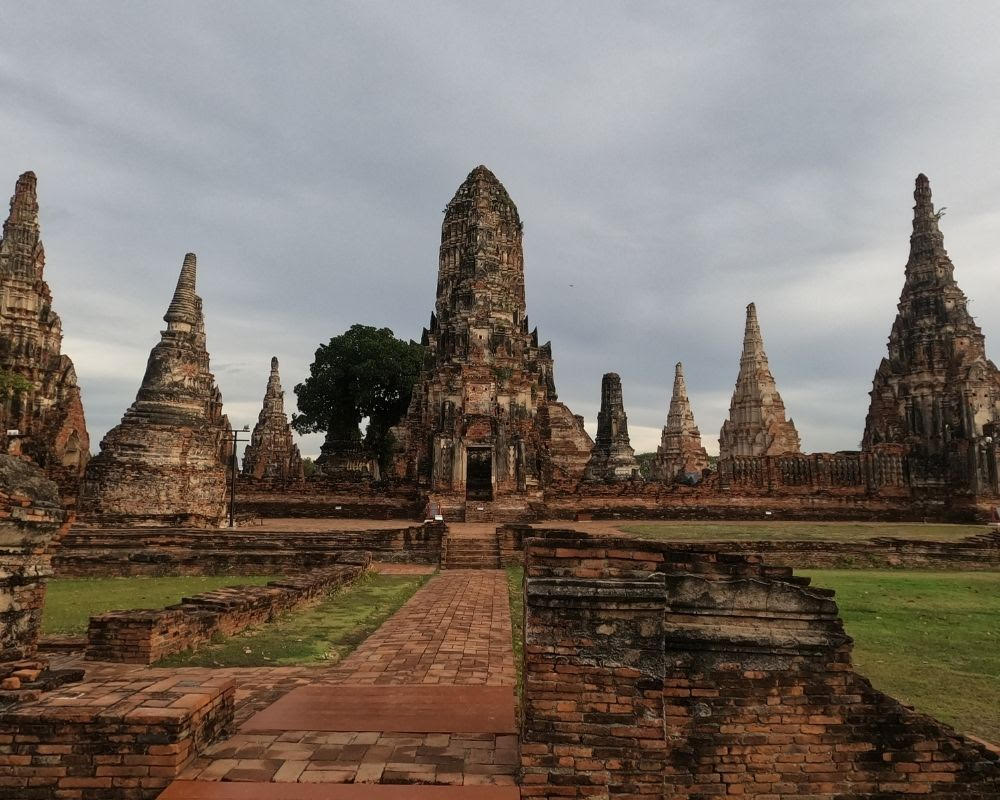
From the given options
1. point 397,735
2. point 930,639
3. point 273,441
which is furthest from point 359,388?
point 397,735

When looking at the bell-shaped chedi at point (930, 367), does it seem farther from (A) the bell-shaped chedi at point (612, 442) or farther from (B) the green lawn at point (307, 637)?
(B) the green lawn at point (307, 637)

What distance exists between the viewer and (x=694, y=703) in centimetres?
374

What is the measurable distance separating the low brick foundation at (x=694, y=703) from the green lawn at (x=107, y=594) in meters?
6.75

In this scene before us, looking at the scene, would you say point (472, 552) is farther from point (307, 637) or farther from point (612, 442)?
point (612, 442)

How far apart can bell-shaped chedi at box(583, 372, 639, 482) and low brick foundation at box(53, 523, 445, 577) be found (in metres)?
20.8

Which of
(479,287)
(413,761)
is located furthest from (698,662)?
(479,287)

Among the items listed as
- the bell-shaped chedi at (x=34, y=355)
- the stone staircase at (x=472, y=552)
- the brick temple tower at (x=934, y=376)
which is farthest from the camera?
the brick temple tower at (x=934, y=376)

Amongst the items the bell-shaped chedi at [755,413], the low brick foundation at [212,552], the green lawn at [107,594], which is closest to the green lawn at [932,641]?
the green lawn at [107,594]

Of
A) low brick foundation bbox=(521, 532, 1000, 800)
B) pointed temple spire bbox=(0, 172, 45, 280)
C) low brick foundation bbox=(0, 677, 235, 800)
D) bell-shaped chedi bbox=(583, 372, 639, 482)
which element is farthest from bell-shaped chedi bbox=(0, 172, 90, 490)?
low brick foundation bbox=(521, 532, 1000, 800)

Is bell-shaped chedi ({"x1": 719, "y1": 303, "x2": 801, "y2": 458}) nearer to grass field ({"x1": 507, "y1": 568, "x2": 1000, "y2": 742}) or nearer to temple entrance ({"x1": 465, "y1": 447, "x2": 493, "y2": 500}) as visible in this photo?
temple entrance ({"x1": 465, "y1": 447, "x2": 493, "y2": 500})

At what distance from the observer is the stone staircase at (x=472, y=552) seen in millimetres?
16391

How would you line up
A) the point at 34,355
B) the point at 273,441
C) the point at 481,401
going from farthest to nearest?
the point at 273,441 → the point at 481,401 → the point at 34,355

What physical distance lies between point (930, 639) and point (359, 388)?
40676 mm

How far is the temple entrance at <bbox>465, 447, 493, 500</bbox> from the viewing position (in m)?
26.8
